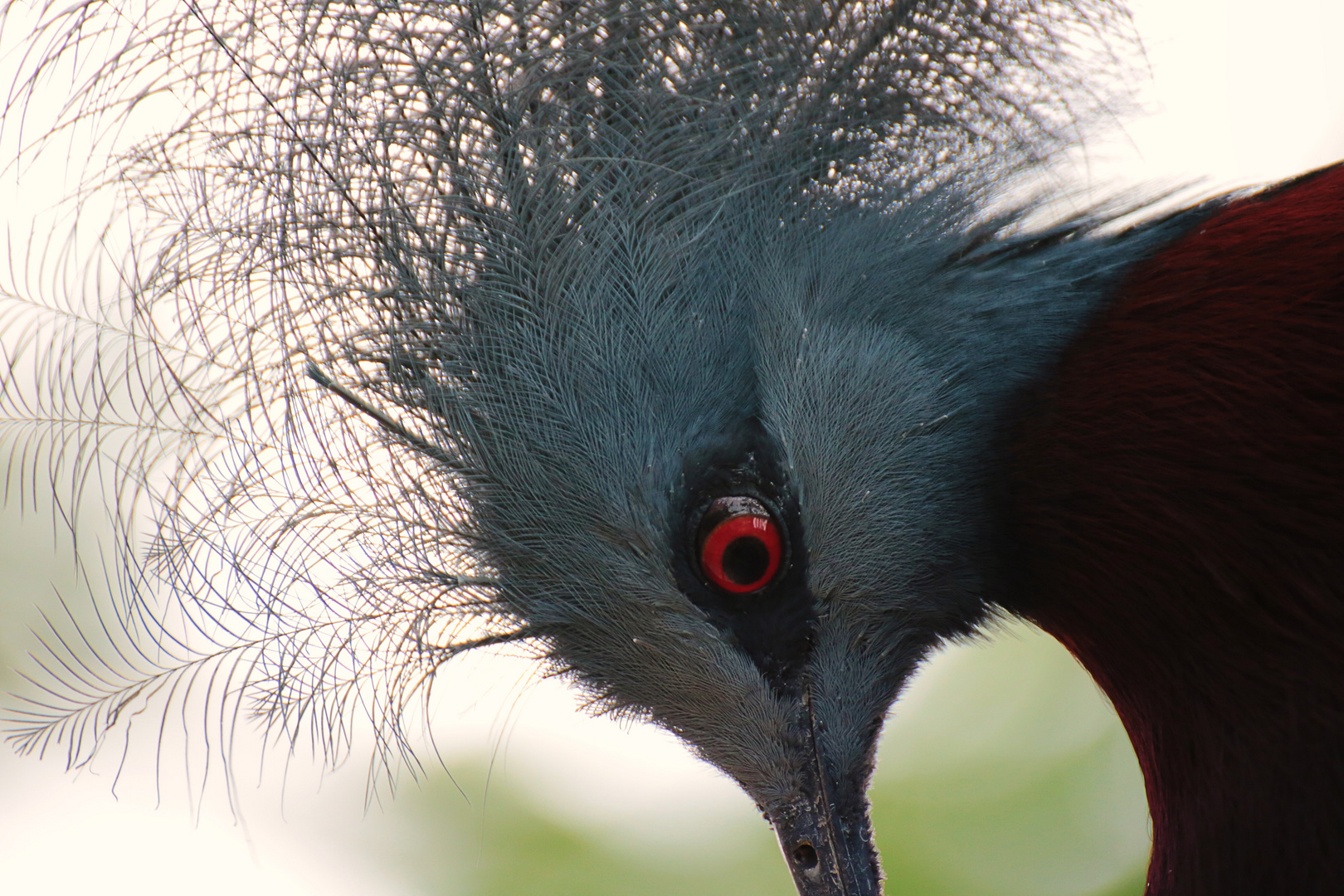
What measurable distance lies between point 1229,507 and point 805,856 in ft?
2.49

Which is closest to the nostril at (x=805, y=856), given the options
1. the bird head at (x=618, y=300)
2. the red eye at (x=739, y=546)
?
the bird head at (x=618, y=300)

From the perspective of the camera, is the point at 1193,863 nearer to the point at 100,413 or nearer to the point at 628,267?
the point at 628,267

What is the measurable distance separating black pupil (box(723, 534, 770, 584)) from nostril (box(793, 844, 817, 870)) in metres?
0.44

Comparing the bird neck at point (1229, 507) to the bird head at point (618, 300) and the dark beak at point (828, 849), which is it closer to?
the bird head at point (618, 300)

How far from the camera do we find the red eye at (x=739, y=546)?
1.39m

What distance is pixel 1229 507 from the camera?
125 centimetres

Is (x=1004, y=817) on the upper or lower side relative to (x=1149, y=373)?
upper

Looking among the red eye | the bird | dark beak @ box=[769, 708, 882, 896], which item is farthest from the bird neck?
dark beak @ box=[769, 708, 882, 896]

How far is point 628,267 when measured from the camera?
132 centimetres

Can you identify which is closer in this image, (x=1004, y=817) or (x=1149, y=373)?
(x=1149, y=373)

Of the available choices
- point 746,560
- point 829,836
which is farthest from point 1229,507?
point 829,836

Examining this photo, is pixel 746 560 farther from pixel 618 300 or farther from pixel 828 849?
pixel 828 849

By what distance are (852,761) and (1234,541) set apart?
0.60m

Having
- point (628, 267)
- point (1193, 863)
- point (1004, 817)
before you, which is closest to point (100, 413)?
point (628, 267)
